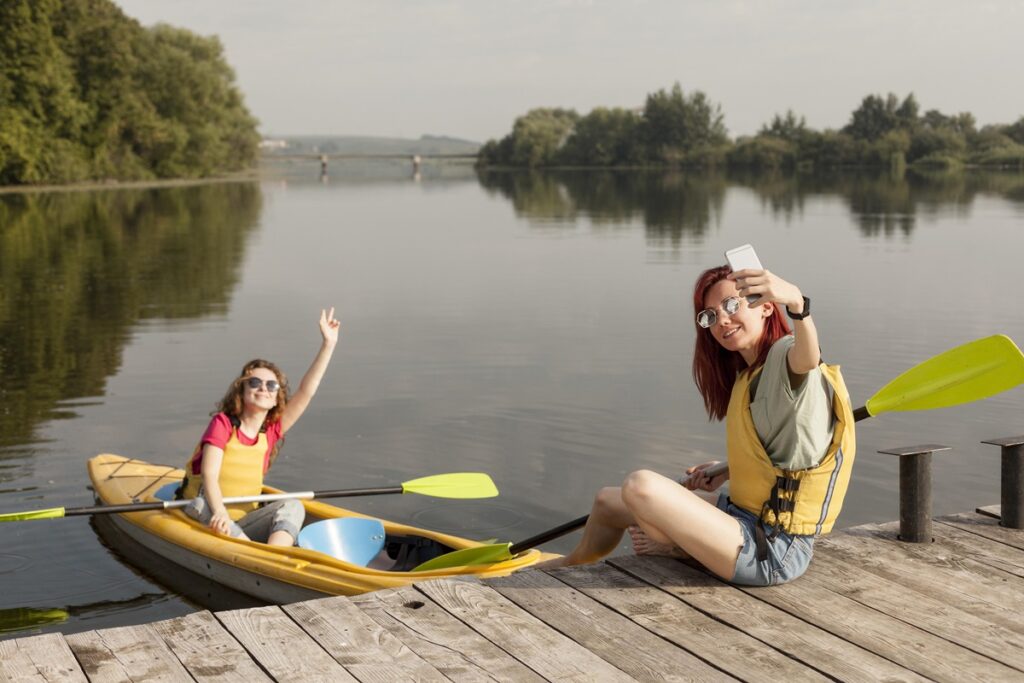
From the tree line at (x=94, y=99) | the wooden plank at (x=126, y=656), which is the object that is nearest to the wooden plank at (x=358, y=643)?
the wooden plank at (x=126, y=656)

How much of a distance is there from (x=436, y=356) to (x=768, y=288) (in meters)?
9.11

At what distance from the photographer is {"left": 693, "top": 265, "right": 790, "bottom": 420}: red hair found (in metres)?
3.86

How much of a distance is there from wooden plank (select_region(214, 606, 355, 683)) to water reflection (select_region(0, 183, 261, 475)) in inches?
197

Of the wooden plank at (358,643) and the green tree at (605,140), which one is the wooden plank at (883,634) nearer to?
the wooden plank at (358,643)

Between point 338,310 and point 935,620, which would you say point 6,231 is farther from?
point 935,620

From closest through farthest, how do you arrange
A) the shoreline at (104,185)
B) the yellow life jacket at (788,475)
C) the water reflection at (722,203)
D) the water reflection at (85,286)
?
1. the yellow life jacket at (788,475)
2. the water reflection at (85,286)
3. the water reflection at (722,203)
4. the shoreline at (104,185)

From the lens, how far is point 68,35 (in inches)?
1988

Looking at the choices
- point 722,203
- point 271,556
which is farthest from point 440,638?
point 722,203

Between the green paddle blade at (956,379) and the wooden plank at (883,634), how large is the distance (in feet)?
2.66

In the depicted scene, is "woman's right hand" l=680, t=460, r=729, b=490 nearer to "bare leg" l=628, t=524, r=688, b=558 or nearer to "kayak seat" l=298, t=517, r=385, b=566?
"bare leg" l=628, t=524, r=688, b=558

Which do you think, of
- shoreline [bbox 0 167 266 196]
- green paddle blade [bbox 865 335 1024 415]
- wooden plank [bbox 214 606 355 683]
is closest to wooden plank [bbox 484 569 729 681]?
wooden plank [bbox 214 606 355 683]

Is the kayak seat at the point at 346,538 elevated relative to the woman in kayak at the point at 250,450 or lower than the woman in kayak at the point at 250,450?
lower

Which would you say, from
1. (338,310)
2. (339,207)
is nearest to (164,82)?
(339,207)

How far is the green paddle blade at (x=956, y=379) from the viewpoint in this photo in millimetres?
4301
